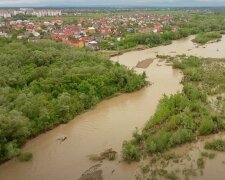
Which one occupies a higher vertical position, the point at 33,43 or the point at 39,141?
the point at 33,43

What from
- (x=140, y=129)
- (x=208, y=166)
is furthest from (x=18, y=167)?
(x=208, y=166)

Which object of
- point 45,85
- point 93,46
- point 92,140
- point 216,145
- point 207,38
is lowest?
point 92,140

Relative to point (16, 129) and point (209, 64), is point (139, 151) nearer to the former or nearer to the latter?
point (16, 129)

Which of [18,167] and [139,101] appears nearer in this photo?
[18,167]

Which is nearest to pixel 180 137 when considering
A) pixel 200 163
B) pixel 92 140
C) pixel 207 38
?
pixel 200 163

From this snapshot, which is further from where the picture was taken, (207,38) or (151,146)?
(207,38)

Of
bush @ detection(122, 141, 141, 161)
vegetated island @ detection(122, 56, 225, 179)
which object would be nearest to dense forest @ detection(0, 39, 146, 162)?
vegetated island @ detection(122, 56, 225, 179)

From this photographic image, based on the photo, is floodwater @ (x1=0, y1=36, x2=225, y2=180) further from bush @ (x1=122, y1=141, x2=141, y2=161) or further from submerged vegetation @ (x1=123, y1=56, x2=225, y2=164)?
submerged vegetation @ (x1=123, y1=56, x2=225, y2=164)

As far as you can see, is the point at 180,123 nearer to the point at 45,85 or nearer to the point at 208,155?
the point at 208,155
